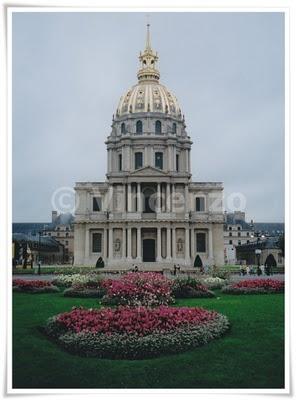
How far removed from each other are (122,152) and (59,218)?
13261 millimetres

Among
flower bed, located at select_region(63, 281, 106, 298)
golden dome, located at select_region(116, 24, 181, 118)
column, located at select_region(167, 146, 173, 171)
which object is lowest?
flower bed, located at select_region(63, 281, 106, 298)

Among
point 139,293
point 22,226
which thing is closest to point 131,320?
point 139,293

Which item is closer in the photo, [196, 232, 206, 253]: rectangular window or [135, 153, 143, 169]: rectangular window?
[196, 232, 206, 253]: rectangular window

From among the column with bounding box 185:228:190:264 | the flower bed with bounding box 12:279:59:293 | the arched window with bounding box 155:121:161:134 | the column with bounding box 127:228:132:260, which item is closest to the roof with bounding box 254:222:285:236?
the column with bounding box 185:228:190:264

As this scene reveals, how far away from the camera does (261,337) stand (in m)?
13.1

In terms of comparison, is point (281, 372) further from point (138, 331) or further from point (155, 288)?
point (155, 288)

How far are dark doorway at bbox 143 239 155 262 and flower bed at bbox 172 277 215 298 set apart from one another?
3730cm

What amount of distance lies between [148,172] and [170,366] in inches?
1838

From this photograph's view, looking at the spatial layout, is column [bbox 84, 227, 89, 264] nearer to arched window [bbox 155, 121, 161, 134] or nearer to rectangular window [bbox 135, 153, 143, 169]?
rectangular window [bbox 135, 153, 143, 169]

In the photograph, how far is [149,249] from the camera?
57.7 metres

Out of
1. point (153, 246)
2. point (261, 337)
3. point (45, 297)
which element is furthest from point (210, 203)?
point (261, 337)

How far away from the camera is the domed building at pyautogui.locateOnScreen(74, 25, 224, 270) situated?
56.3m

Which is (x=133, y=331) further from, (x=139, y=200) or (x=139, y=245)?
(x=139, y=200)

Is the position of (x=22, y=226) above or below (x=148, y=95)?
below
